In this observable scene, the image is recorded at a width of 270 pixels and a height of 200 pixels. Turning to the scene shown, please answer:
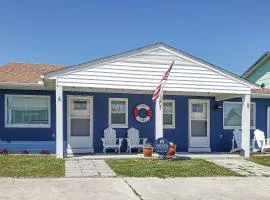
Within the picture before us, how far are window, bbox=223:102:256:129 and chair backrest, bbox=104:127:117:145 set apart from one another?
515cm

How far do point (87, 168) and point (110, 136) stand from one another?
14.6ft

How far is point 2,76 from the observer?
47.6ft

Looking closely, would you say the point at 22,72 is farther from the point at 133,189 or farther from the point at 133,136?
the point at 133,189

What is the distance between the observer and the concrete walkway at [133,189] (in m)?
7.47

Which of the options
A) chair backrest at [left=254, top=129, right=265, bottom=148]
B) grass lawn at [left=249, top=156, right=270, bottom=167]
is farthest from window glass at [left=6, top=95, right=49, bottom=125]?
chair backrest at [left=254, top=129, right=265, bottom=148]

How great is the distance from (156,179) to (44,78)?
5354mm

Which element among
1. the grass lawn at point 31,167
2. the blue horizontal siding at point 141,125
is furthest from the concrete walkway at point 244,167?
the grass lawn at point 31,167

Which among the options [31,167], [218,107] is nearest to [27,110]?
[31,167]

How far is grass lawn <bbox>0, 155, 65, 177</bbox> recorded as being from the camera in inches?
379

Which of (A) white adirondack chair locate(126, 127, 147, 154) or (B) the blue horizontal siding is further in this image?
(A) white adirondack chair locate(126, 127, 147, 154)

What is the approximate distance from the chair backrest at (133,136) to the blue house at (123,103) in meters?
0.24

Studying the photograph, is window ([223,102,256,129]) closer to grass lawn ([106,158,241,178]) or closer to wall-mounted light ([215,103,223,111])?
wall-mounted light ([215,103,223,111])

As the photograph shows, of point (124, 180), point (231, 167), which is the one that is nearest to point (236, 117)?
point (231, 167)

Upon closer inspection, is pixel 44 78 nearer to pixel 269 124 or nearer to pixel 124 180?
pixel 124 180
